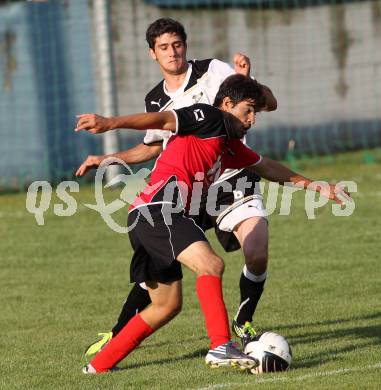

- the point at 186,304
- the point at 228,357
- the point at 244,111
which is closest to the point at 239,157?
the point at 244,111

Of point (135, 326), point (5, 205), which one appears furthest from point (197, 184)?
point (5, 205)

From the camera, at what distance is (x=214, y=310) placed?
6.31m

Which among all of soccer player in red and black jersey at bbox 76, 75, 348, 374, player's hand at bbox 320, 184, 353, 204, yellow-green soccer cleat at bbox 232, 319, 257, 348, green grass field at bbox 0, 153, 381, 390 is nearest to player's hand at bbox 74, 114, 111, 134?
soccer player in red and black jersey at bbox 76, 75, 348, 374

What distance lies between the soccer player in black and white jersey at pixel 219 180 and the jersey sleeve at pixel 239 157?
2.14 feet

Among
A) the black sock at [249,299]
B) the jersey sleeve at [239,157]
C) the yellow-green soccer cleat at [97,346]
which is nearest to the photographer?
the jersey sleeve at [239,157]

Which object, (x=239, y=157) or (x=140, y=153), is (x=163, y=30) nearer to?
(x=140, y=153)

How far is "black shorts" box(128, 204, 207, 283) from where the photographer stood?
21.1 ft

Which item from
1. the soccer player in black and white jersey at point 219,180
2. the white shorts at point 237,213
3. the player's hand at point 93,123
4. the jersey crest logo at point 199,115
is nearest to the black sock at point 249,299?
the soccer player in black and white jersey at point 219,180

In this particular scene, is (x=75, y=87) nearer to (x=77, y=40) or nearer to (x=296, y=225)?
(x=77, y=40)

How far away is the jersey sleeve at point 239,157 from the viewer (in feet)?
Result: 22.8

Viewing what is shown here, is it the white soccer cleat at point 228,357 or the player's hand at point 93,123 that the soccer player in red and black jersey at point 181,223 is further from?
the player's hand at point 93,123

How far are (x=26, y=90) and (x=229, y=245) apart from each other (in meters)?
9.80

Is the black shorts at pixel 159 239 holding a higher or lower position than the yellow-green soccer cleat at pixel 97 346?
higher

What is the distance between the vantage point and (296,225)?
12.5m
